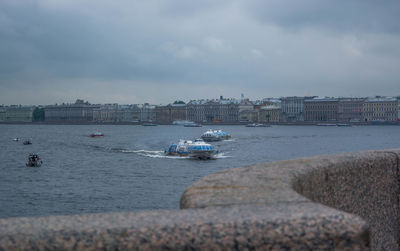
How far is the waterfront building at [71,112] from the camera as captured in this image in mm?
138250

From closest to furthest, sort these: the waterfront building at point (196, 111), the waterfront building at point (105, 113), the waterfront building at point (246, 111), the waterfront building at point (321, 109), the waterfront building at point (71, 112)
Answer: the waterfront building at point (321, 109)
the waterfront building at point (246, 111)
the waterfront building at point (196, 111)
the waterfront building at point (105, 113)
the waterfront building at point (71, 112)

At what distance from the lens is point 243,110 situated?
11056 centimetres

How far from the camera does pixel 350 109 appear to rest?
97375 mm

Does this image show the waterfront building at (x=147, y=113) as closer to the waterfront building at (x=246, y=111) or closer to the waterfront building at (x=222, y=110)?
the waterfront building at (x=222, y=110)

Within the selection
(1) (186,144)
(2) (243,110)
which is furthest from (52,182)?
(2) (243,110)

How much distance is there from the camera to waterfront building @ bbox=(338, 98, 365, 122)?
9556cm

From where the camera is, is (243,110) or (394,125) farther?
(243,110)

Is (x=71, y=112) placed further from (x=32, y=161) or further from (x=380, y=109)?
(x=32, y=161)

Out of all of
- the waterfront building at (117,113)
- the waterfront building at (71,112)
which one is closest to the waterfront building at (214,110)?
the waterfront building at (117,113)

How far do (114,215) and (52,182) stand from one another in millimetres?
19140

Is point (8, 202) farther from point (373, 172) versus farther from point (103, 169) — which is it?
point (373, 172)

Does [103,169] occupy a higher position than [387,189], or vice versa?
[387,189]

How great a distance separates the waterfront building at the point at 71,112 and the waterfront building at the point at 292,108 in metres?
55.3

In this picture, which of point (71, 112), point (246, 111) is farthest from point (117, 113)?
point (246, 111)
